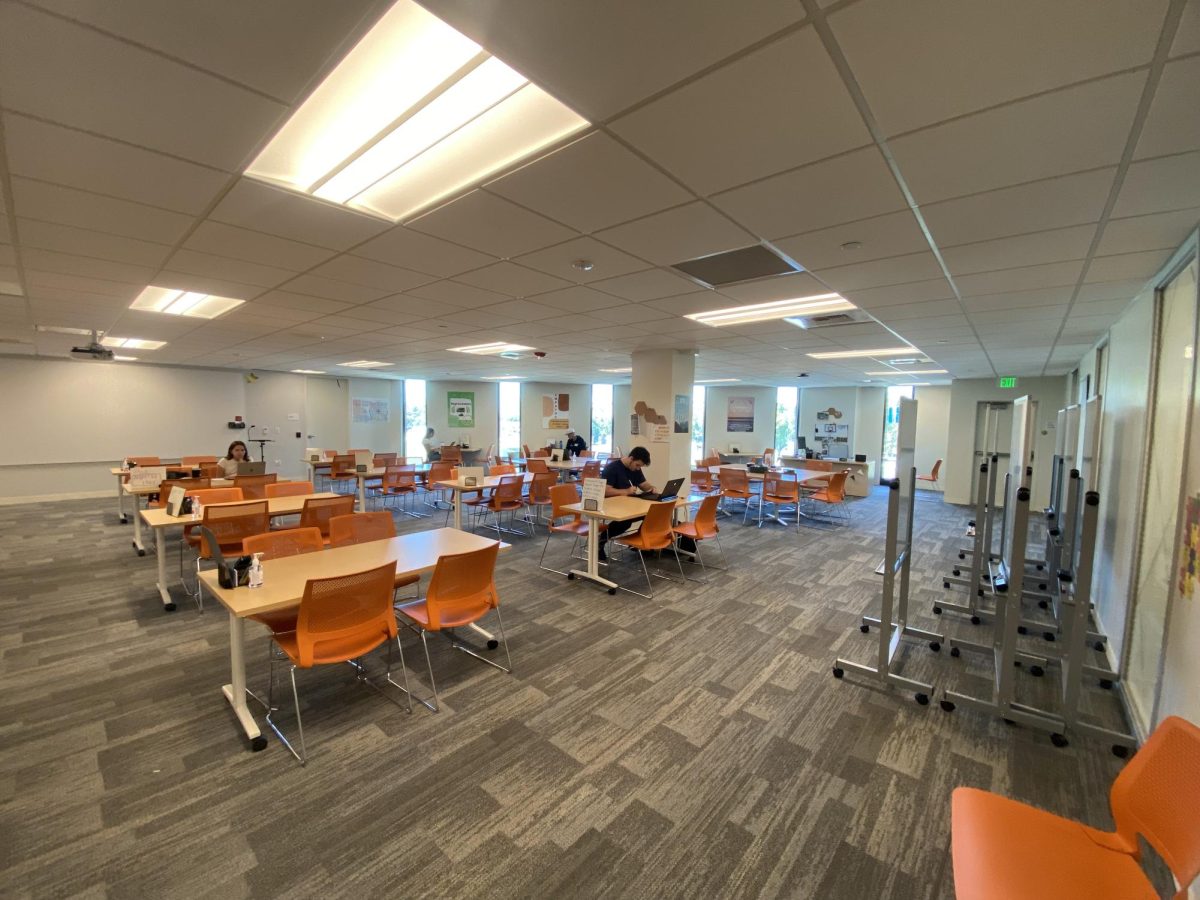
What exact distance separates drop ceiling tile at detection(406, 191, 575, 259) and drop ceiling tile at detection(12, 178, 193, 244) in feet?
4.37

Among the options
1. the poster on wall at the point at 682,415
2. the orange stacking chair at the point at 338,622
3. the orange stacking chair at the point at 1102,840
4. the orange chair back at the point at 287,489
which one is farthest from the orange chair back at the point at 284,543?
the poster on wall at the point at 682,415

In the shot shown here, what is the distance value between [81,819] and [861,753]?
3.62 metres

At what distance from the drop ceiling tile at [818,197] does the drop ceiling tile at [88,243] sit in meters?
3.51

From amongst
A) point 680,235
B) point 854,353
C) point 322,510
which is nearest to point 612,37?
point 680,235

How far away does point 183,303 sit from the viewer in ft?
15.5

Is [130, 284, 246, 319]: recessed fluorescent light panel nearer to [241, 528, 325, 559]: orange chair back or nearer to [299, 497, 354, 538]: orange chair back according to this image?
[299, 497, 354, 538]: orange chair back

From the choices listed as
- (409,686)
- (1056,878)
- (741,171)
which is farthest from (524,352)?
(1056,878)

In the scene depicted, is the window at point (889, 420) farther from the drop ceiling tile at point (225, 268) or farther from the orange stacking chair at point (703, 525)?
the drop ceiling tile at point (225, 268)

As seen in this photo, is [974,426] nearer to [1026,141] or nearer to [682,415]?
[682,415]

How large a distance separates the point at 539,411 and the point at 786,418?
25.5ft

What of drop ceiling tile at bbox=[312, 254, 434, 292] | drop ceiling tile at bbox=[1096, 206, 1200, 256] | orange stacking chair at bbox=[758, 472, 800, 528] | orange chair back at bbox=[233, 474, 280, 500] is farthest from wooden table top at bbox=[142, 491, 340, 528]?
orange stacking chair at bbox=[758, 472, 800, 528]

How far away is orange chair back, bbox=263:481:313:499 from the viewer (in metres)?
5.67

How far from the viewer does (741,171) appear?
6.49 ft

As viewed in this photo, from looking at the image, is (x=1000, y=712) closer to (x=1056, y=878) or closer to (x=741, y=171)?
(x=1056, y=878)
